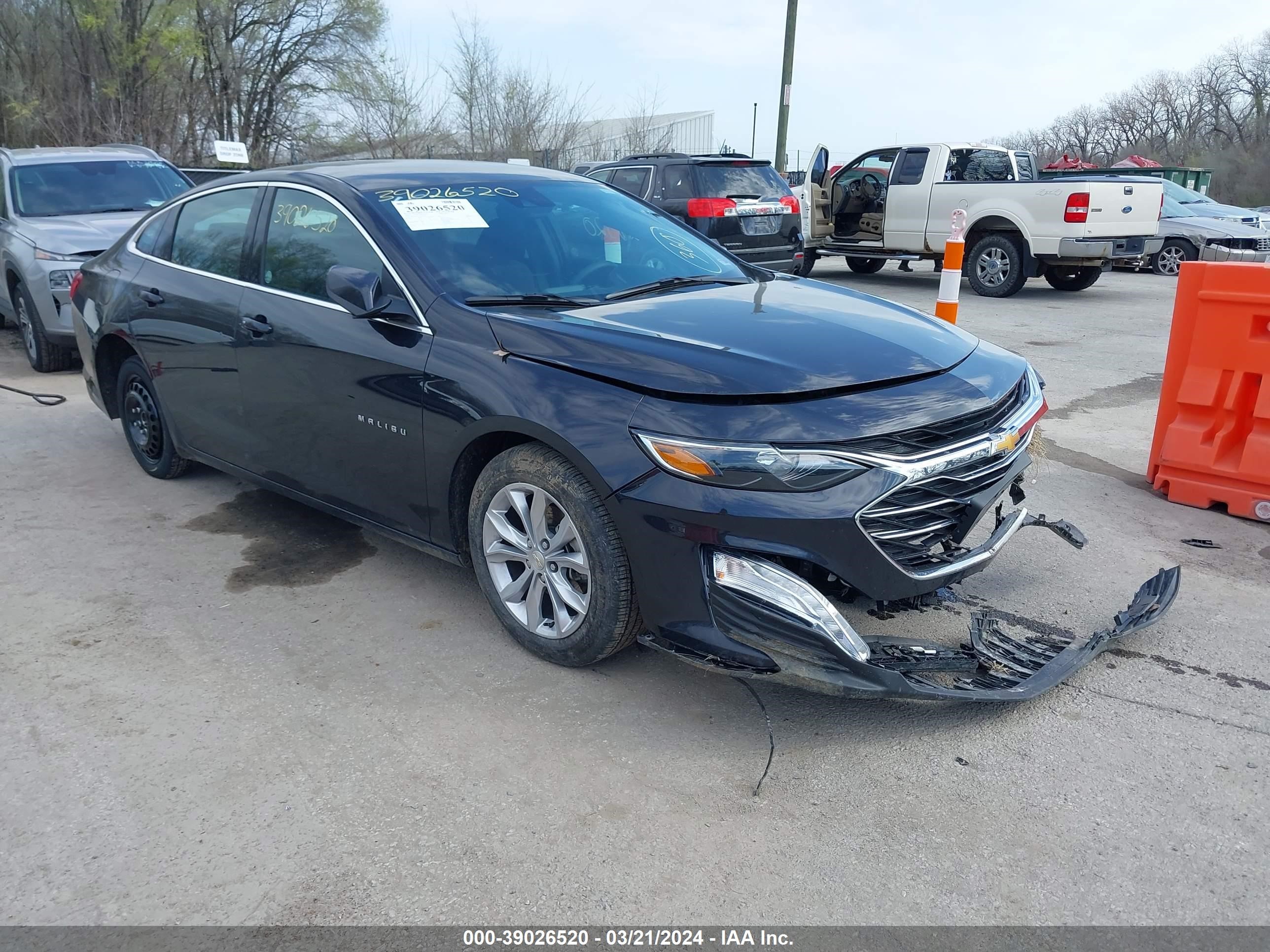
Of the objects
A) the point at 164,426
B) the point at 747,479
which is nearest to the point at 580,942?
the point at 747,479

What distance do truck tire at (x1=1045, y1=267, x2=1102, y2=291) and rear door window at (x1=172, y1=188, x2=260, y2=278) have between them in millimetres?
12214

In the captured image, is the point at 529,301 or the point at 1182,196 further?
the point at 1182,196

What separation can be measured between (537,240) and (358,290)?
2.61 feet

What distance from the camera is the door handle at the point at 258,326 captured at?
4273mm

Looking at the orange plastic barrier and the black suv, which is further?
the black suv

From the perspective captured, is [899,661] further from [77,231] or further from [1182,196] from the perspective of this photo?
[1182,196]

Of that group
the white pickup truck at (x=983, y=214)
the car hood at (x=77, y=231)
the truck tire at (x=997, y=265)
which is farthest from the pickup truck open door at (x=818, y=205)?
the car hood at (x=77, y=231)

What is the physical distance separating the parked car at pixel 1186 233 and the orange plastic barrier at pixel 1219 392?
1110 cm

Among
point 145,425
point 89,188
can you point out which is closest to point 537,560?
point 145,425

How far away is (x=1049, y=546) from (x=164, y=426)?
14.6 feet

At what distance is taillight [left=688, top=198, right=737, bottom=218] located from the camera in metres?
12.0

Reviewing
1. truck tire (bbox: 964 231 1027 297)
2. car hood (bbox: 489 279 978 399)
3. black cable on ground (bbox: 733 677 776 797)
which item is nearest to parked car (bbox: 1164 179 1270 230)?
truck tire (bbox: 964 231 1027 297)

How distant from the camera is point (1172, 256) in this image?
53.7ft

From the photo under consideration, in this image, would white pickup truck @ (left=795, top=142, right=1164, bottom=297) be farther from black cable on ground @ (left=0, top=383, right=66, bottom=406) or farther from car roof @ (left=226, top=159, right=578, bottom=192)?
black cable on ground @ (left=0, top=383, right=66, bottom=406)
